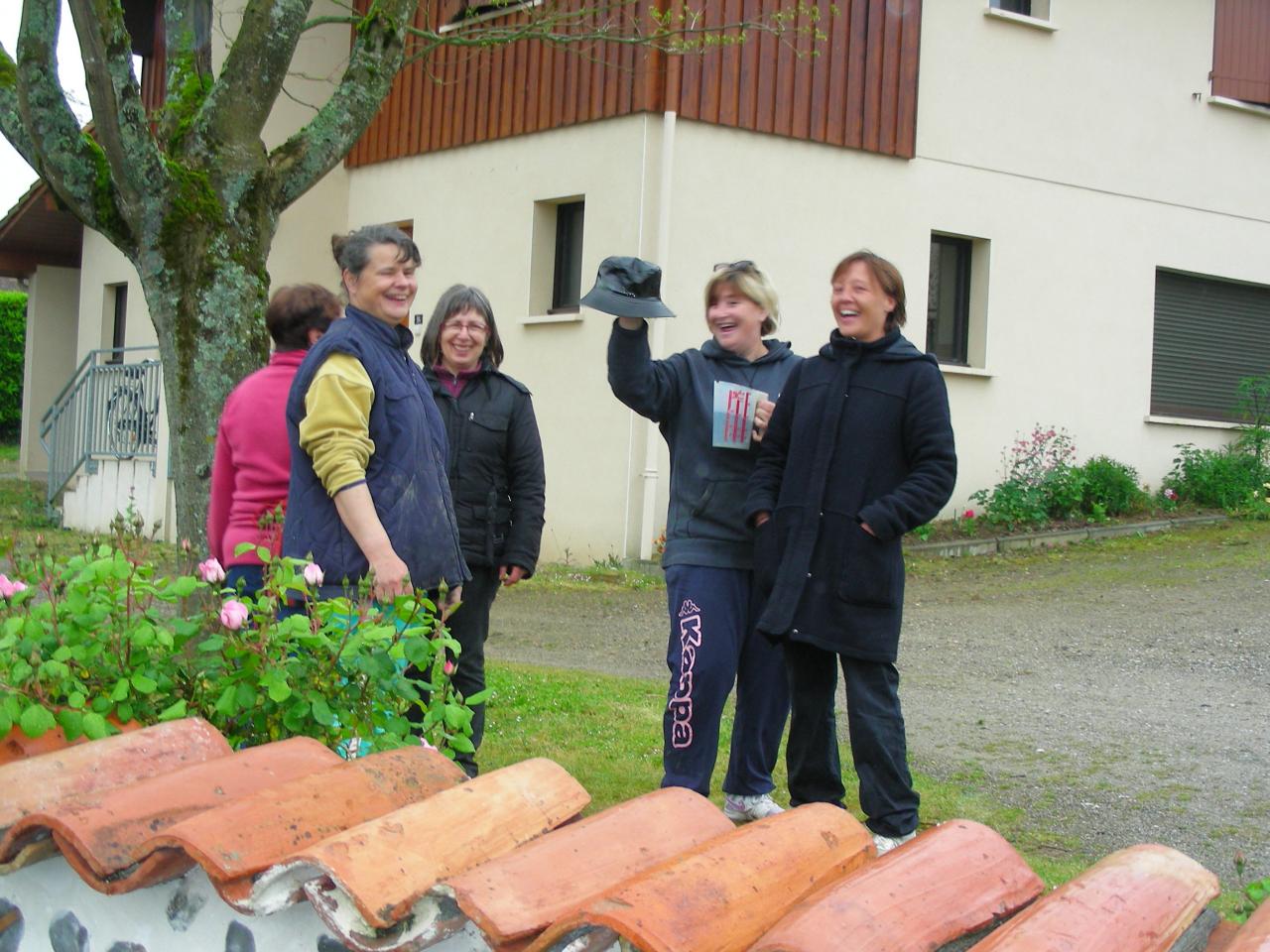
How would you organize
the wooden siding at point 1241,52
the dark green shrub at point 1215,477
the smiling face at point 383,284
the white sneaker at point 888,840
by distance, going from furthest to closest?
the wooden siding at point 1241,52
the dark green shrub at point 1215,477
the white sneaker at point 888,840
the smiling face at point 383,284

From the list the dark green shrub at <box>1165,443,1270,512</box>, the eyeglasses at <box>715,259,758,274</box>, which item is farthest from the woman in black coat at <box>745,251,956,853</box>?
the dark green shrub at <box>1165,443,1270,512</box>

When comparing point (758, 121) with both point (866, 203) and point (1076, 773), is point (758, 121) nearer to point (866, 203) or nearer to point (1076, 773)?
point (866, 203)

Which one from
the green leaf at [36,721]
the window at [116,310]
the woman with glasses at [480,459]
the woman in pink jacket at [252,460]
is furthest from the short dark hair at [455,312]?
the window at [116,310]

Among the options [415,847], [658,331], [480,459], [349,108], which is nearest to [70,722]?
[415,847]

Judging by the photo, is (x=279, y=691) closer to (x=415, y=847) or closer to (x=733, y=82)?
(x=415, y=847)

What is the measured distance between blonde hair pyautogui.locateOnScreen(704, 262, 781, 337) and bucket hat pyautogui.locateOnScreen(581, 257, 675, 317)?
1.21ft

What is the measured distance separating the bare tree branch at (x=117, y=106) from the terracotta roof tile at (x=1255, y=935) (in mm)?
4916

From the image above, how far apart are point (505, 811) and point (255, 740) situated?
985 millimetres

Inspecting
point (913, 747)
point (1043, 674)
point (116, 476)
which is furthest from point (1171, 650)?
point (116, 476)

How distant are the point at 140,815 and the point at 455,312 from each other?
3087mm

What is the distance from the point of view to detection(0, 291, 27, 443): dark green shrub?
108 feet

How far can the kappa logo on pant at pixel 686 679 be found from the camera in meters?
4.76

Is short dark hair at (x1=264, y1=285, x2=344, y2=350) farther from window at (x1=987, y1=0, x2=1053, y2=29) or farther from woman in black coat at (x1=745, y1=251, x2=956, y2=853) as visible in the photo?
window at (x1=987, y1=0, x2=1053, y2=29)

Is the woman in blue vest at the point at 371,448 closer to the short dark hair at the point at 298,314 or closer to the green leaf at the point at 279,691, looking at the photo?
the short dark hair at the point at 298,314
